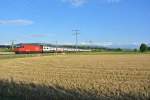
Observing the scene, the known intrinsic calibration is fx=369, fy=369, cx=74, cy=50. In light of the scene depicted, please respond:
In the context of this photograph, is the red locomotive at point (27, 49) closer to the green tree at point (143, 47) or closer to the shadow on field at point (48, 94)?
the green tree at point (143, 47)

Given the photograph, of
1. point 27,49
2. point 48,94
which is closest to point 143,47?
point 27,49

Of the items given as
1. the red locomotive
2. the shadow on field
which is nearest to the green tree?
the red locomotive

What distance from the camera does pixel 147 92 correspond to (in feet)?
52.0

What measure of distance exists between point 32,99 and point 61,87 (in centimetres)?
328

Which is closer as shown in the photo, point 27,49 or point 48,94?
point 48,94

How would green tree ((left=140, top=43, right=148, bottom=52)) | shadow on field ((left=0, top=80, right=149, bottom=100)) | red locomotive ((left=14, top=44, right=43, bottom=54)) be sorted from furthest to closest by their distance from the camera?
green tree ((left=140, top=43, right=148, bottom=52)) → red locomotive ((left=14, top=44, right=43, bottom=54)) → shadow on field ((left=0, top=80, right=149, bottom=100))

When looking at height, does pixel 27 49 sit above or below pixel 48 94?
above

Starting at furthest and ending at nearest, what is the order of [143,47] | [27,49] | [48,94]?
[143,47] < [27,49] < [48,94]

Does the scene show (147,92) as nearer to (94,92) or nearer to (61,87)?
(94,92)

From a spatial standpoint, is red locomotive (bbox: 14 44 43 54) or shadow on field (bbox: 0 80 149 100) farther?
red locomotive (bbox: 14 44 43 54)

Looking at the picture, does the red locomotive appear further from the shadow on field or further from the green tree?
the shadow on field

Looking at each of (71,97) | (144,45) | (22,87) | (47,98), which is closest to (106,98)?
(71,97)

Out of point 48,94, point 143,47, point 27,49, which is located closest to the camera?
point 48,94

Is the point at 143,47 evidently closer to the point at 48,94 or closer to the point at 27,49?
the point at 27,49
